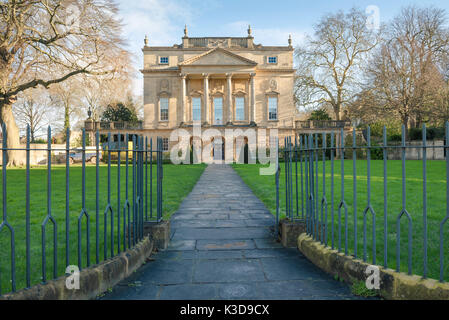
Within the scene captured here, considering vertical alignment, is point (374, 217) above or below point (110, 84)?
below

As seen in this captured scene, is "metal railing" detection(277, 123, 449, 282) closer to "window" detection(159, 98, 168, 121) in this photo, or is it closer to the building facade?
the building facade

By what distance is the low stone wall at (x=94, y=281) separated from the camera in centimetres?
267

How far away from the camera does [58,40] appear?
18750 mm

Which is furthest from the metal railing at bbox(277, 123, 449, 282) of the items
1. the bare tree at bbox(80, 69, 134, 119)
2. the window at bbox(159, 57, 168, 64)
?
the window at bbox(159, 57, 168, 64)

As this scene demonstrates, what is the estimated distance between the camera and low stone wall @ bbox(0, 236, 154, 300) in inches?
105

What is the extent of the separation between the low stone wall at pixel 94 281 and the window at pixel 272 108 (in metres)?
39.1

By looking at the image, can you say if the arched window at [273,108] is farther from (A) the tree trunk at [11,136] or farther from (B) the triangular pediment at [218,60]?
(A) the tree trunk at [11,136]

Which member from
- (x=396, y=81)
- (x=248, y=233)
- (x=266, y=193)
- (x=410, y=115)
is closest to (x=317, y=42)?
(x=396, y=81)

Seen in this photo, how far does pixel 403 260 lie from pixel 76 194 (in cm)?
929

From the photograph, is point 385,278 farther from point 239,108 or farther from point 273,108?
point 273,108

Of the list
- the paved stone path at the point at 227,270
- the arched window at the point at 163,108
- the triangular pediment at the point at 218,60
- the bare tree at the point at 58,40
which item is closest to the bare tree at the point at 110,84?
the bare tree at the point at 58,40

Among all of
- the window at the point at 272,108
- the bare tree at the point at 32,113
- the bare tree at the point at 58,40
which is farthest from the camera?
the bare tree at the point at 32,113

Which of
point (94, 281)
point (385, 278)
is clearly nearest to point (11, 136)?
point (94, 281)

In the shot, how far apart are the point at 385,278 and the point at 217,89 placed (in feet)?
129
